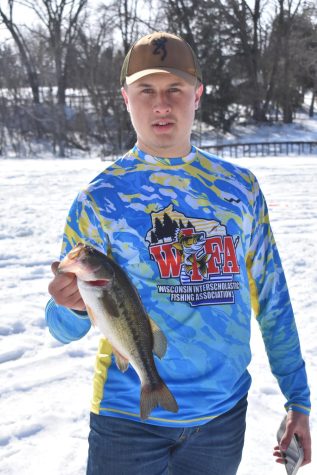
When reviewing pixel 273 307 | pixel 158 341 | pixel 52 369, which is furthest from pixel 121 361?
pixel 52 369

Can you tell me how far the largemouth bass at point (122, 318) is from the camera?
1.38 metres

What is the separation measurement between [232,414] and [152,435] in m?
0.28

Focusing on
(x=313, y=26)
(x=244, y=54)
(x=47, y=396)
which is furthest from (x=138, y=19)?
(x=47, y=396)

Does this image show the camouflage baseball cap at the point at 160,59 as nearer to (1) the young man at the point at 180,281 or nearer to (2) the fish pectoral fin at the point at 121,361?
(1) the young man at the point at 180,281

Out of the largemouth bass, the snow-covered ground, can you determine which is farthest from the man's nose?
the snow-covered ground

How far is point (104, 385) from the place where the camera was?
172 cm

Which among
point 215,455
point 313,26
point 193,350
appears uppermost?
point 313,26

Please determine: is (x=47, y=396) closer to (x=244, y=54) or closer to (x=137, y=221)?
(x=137, y=221)

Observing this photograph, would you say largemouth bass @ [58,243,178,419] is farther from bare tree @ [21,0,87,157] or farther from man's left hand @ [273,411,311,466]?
bare tree @ [21,0,87,157]

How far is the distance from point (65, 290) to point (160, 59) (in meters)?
0.86

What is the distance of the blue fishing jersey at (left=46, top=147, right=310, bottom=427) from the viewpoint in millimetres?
1668

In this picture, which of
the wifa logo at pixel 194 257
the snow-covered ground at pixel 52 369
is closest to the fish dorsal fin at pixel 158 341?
the wifa logo at pixel 194 257

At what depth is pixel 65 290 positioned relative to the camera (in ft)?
4.94

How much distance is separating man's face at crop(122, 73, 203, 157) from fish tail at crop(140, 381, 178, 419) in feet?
2.50
